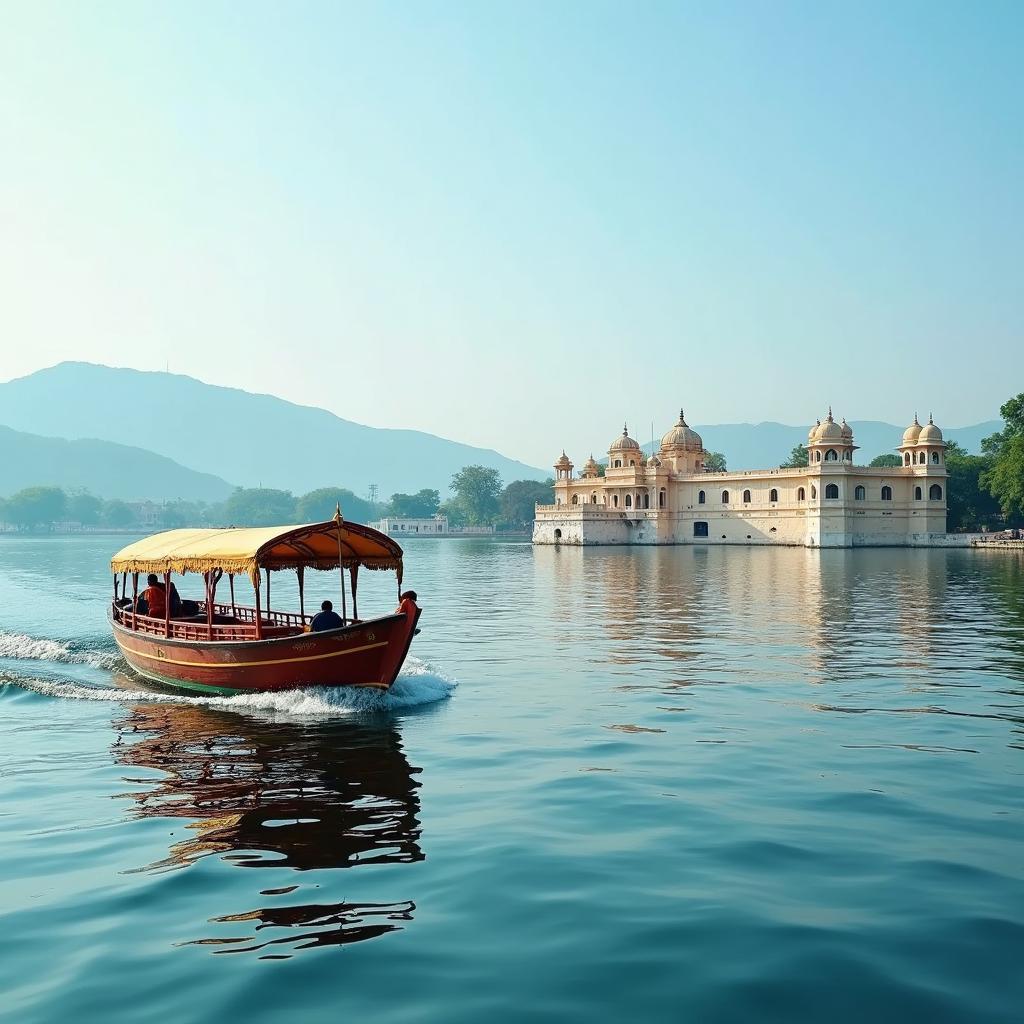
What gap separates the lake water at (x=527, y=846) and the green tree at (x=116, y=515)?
170 m

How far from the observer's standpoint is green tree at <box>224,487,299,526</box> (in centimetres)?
17662

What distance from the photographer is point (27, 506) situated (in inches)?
6309

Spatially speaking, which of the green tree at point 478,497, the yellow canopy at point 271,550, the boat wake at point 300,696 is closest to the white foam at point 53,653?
the yellow canopy at point 271,550

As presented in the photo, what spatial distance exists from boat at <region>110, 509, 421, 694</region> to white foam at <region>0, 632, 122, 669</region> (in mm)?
1273

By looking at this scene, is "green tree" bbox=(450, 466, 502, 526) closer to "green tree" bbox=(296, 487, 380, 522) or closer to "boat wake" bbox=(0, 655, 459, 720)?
"green tree" bbox=(296, 487, 380, 522)

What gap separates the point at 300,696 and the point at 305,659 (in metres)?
0.49

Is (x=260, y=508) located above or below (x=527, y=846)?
above

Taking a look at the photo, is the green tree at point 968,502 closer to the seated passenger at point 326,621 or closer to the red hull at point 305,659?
the seated passenger at point 326,621

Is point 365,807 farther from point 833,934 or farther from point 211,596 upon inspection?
point 211,596

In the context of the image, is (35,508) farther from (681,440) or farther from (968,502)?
(968,502)

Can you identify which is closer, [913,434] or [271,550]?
[271,550]

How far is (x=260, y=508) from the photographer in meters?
182

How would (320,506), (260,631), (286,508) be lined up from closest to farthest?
(260,631) → (320,506) → (286,508)

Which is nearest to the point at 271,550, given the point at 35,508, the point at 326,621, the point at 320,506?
the point at 326,621
